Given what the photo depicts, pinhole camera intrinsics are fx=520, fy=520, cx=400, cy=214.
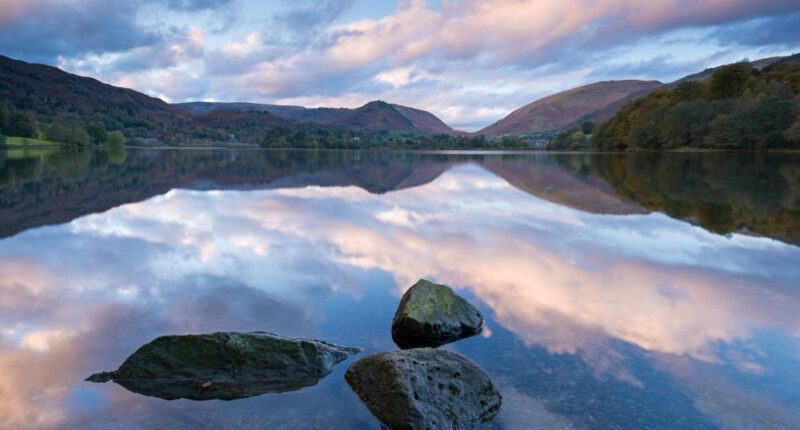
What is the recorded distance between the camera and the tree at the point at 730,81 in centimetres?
12481

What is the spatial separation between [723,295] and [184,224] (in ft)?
61.4

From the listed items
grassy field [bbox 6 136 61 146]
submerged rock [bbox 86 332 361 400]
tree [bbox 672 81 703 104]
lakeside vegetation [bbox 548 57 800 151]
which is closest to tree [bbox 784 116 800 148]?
lakeside vegetation [bbox 548 57 800 151]

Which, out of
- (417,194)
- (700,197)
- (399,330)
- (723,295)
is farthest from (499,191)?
(399,330)

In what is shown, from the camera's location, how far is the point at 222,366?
7.89m

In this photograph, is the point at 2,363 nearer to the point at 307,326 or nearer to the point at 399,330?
the point at 307,326

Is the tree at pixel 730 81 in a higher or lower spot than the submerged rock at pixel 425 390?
higher

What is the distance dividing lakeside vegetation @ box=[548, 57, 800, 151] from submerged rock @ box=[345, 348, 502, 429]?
9663 cm

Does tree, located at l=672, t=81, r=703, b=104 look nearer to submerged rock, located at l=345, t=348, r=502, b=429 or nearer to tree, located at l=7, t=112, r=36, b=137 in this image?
submerged rock, located at l=345, t=348, r=502, b=429

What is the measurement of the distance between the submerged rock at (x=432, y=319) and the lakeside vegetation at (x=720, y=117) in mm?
94355

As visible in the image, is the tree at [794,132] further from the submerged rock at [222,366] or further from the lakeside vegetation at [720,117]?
the submerged rock at [222,366]

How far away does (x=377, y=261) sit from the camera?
15023 millimetres

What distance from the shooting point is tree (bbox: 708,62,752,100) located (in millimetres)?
124812

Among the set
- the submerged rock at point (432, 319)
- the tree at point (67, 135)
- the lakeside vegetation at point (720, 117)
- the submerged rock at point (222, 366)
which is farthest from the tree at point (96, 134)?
the submerged rock at point (432, 319)

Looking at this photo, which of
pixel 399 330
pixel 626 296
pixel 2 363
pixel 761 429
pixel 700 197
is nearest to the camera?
pixel 761 429
